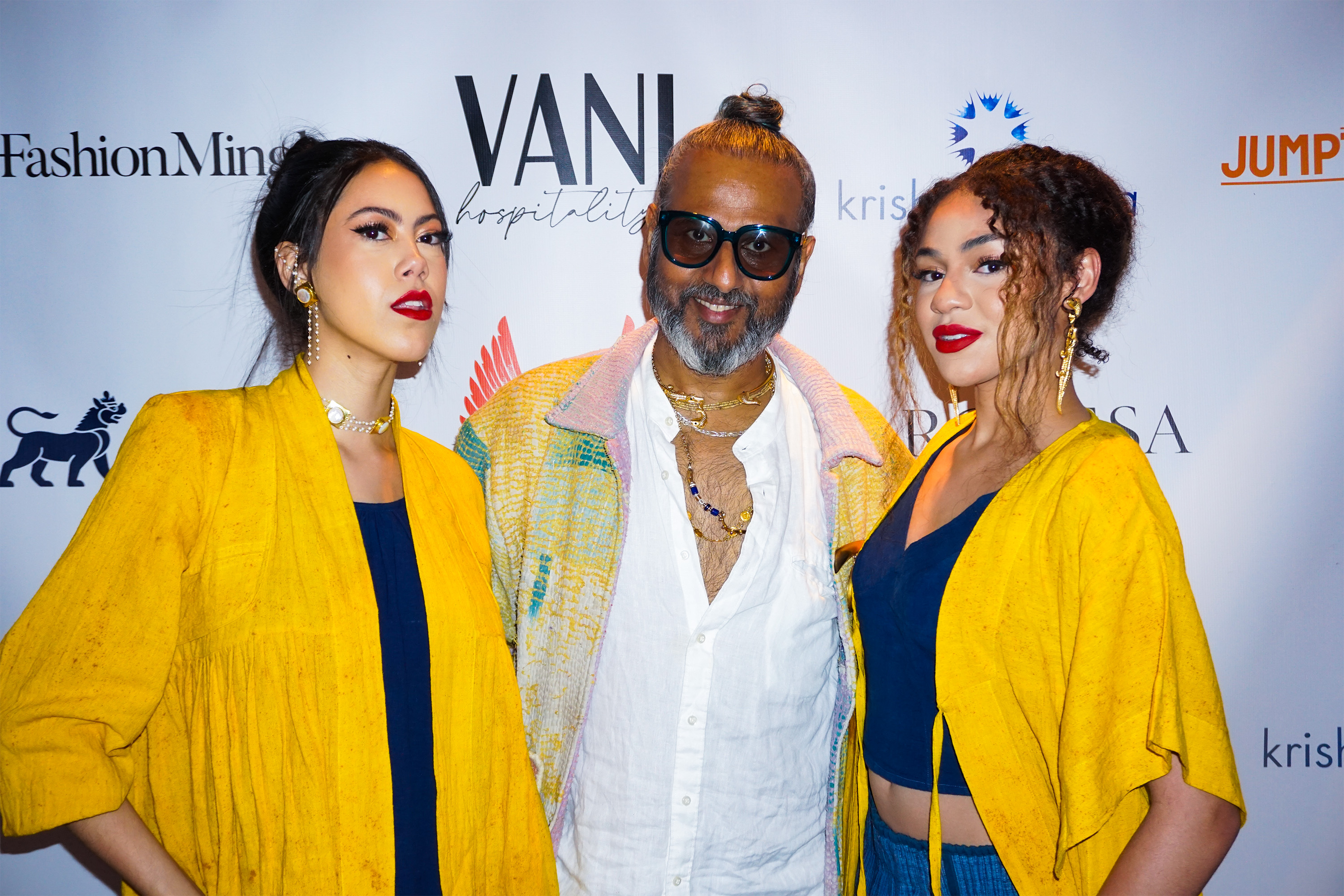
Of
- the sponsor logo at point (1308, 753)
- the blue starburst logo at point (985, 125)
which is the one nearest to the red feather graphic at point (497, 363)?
the blue starburst logo at point (985, 125)

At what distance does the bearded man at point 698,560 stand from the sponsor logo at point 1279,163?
143 cm

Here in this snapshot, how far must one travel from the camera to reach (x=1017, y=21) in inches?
102

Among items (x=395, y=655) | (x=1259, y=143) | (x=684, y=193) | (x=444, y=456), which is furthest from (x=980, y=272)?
(x=1259, y=143)

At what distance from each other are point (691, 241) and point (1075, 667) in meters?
1.24

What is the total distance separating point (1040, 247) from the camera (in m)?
1.66

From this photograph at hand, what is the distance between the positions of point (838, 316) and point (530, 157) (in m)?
1.06

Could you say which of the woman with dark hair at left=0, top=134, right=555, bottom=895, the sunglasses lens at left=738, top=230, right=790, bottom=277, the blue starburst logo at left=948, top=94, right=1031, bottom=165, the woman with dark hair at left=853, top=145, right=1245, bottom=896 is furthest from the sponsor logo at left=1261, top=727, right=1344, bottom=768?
the woman with dark hair at left=0, top=134, right=555, bottom=895

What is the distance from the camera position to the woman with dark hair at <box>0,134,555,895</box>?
4.44 feet

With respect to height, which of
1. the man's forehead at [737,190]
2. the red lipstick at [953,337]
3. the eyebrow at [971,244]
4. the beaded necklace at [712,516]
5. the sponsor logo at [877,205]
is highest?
the sponsor logo at [877,205]

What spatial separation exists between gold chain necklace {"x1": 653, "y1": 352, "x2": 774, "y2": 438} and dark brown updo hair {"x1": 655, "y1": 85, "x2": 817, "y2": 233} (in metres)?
0.44

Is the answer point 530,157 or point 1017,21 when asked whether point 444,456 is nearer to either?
point 530,157

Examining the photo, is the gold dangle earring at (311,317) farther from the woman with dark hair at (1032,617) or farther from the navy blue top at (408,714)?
the woman with dark hair at (1032,617)

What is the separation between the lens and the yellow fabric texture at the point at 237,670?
1.34m

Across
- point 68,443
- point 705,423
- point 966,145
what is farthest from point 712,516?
point 68,443
